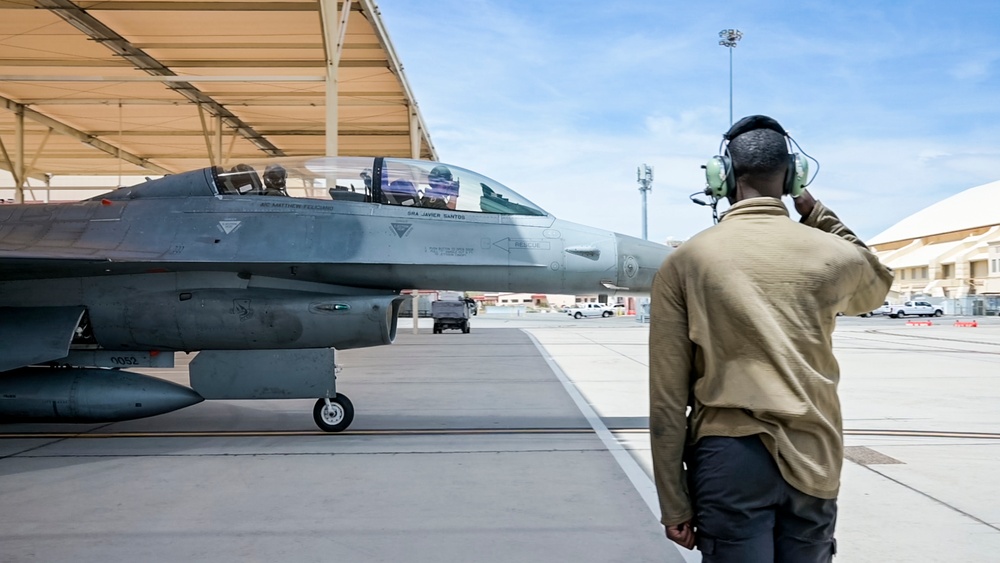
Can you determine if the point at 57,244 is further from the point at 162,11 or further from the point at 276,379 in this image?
the point at 162,11

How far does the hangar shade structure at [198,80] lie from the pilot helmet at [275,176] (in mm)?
4057

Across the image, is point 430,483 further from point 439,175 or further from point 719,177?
point 719,177

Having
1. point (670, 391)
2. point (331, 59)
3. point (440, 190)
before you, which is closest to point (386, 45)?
point (331, 59)

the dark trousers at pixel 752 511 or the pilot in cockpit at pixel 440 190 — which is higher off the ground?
the pilot in cockpit at pixel 440 190

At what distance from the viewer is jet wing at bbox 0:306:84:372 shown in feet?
22.5

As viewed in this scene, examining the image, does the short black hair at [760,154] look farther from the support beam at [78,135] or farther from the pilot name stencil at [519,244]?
the support beam at [78,135]

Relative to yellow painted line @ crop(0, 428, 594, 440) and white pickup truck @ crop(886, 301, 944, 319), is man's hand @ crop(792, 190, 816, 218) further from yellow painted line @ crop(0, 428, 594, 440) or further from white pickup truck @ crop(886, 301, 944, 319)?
white pickup truck @ crop(886, 301, 944, 319)

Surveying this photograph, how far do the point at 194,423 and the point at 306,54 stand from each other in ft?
33.5

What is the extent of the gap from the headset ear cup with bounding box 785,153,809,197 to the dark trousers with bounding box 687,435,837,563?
0.80 metres

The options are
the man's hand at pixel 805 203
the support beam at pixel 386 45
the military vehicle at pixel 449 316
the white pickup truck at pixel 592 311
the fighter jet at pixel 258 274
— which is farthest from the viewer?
the white pickup truck at pixel 592 311

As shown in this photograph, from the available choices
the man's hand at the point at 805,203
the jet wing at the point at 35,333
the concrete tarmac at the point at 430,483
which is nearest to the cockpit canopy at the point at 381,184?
the jet wing at the point at 35,333

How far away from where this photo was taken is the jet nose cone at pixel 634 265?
7.45 metres

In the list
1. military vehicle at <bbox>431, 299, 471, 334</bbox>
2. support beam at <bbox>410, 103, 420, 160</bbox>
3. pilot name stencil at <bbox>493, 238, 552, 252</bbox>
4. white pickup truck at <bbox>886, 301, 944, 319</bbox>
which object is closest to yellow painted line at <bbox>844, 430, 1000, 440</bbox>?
pilot name stencil at <bbox>493, 238, 552, 252</bbox>

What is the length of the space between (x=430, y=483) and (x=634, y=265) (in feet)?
10.5
